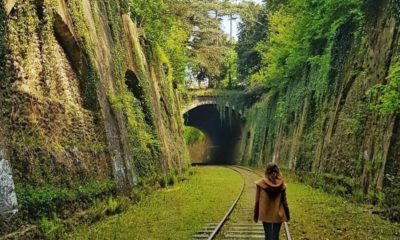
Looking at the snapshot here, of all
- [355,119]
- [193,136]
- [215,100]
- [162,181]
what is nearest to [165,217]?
[355,119]

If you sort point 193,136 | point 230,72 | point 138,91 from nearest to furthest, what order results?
point 138,91 < point 230,72 < point 193,136

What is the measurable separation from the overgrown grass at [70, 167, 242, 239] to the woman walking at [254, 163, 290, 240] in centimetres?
314

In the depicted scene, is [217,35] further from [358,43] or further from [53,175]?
[53,175]

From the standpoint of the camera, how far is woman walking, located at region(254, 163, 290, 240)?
250 inches

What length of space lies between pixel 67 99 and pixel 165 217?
13.7 ft

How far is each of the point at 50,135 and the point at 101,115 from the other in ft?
10.2

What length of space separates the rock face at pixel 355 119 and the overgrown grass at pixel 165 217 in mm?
4425

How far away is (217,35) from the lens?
5409 cm

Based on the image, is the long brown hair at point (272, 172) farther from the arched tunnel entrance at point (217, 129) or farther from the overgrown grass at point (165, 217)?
the arched tunnel entrance at point (217, 129)

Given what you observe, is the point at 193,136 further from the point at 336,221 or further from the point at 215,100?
the point at 336,221

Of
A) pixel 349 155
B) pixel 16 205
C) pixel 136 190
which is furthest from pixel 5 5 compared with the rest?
pixel 349 155

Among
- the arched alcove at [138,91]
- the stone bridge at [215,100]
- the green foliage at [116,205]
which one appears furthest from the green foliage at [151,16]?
the stone bridge at [215,100]

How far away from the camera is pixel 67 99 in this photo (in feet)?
41.8

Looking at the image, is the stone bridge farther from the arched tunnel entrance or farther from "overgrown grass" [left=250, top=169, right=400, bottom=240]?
"overgrown grass" [left=250, top=169, right=400, bottom=240]
